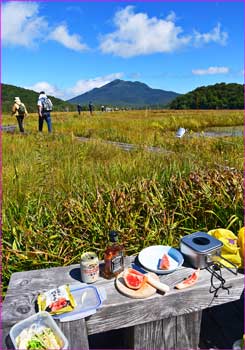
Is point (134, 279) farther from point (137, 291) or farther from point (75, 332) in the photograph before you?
point (75, 332)

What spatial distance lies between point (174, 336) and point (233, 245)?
0.66 meters

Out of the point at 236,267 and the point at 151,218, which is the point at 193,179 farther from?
the point at 236,267

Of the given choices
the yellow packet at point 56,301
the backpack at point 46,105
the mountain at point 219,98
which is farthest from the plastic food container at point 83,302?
the mountain at point 219,98

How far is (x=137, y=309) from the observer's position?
4.74ft

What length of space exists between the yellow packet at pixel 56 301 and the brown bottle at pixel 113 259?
25 cm

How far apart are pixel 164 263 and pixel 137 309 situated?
1.10 feet

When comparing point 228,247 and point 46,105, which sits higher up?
point 46,105

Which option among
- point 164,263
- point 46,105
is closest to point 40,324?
point 164,263

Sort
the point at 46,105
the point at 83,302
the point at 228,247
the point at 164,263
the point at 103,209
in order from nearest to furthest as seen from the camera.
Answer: the point at 83,302
the point at 164,263
the point at 228,247
the point at 103,209
the point at 46,105

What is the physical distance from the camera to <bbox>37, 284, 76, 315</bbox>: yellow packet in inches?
53.5

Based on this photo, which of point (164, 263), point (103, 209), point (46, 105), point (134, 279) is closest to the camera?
point (134, 279)

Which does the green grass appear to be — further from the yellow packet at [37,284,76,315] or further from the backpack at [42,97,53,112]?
the backpack at [42,97,53,112]

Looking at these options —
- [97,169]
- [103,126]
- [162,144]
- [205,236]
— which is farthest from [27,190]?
[103,126]

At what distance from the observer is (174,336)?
1.63 metres
